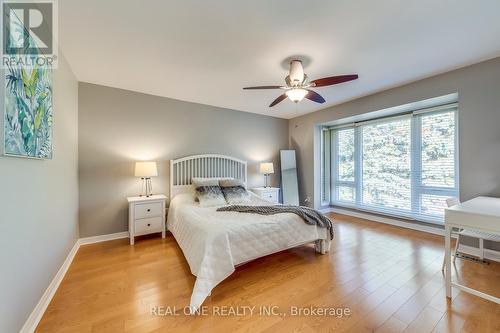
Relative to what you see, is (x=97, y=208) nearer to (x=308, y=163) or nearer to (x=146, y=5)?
(x=146, y=5)

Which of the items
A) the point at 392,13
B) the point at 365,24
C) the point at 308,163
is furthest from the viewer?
the point at 308,163

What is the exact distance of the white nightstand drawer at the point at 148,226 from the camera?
9.98 feet

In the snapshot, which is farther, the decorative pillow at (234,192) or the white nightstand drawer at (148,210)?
the decorative pillow at (234,192)

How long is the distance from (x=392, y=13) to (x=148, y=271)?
11.4ft

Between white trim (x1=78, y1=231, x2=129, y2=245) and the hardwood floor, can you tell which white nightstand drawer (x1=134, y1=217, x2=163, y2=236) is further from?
white trim (x1=78, y1=231, x2=129, y2=245)

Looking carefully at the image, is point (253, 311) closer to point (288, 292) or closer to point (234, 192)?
point (288, 292)

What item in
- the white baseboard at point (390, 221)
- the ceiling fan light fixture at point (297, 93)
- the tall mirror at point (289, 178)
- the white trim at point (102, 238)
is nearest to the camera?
the ceiling fan light fixture at point (297, 93)

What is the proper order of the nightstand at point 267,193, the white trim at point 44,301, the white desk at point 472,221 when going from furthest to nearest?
the nightstand at point 267,193, the white desk at point 472,221, the white trim at point 44,301

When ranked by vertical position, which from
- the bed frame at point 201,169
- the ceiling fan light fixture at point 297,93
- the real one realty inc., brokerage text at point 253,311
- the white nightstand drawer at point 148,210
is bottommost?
the real one realty inc., brokerage text at point 253,311

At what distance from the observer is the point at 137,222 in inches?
120

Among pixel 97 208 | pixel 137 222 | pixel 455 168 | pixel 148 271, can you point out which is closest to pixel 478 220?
pixel 455 168

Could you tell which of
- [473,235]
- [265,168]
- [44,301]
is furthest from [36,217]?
[473,235]

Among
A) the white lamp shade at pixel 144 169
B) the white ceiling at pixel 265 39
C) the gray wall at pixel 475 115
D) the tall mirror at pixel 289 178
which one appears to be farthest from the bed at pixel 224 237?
the gray wall at pixel 475 115

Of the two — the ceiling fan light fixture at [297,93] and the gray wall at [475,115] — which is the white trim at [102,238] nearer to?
the ceiling fan light fixture at [297,93]
